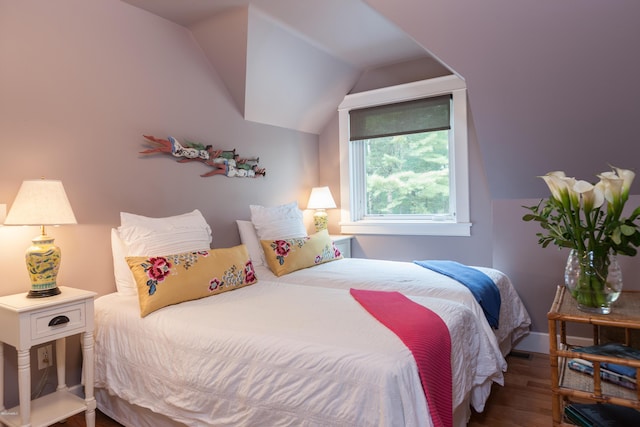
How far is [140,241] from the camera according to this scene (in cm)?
→ 223

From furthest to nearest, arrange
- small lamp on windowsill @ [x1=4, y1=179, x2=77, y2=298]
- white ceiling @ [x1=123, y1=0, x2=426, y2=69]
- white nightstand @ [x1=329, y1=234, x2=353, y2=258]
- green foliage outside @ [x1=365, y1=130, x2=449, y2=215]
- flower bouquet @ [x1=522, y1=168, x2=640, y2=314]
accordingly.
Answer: white nightstand @ [x1=329, y1=234, x2=353, y2=258] < green foliage outside @ [x1=365, y1=130, x2=449, y2=215] < white ceiling @ [x1=123, y1=0, x2=426, y2=69] < small lamp on windowsill @ [x1=4, y1=179, x2=77, y2=298] < flower bouquet @ [x1=522, y1=168, x2=640, y2=314]

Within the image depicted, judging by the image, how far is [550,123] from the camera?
8.11 feet

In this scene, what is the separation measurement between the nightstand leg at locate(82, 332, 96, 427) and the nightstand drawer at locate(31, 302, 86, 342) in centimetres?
7

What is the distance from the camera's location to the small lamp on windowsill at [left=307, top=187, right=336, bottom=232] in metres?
3.90

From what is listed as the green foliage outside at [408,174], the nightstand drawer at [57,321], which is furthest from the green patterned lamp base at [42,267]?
the green foliage outside at [408,174]

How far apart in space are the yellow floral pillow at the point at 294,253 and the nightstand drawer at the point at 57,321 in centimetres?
123

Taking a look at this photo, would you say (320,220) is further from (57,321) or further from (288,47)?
(57,321)

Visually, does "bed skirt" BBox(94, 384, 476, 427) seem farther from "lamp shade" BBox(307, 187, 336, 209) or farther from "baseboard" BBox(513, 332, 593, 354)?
"lamp shade" BBox(307, 187, 336, 209)

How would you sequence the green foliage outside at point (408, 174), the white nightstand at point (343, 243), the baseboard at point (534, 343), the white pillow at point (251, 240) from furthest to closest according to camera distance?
the white nightstand at point (343, 243) < the green foliage outside at point (408, 174) < the white pillow at point (251, 240) < the baseboard at point (534, 343)

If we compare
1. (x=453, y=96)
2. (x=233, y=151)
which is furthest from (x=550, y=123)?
(x=233, y=151)

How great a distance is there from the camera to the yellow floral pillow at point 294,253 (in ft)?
9.16

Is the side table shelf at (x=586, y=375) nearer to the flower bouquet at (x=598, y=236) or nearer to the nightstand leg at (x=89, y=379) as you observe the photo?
the flower bouquet at (x=598, y=236)

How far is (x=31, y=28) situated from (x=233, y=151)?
4.80 feet

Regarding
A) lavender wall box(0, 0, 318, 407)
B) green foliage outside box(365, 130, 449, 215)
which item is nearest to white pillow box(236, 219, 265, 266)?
lavender wall box(0, 0, 318, 407)
